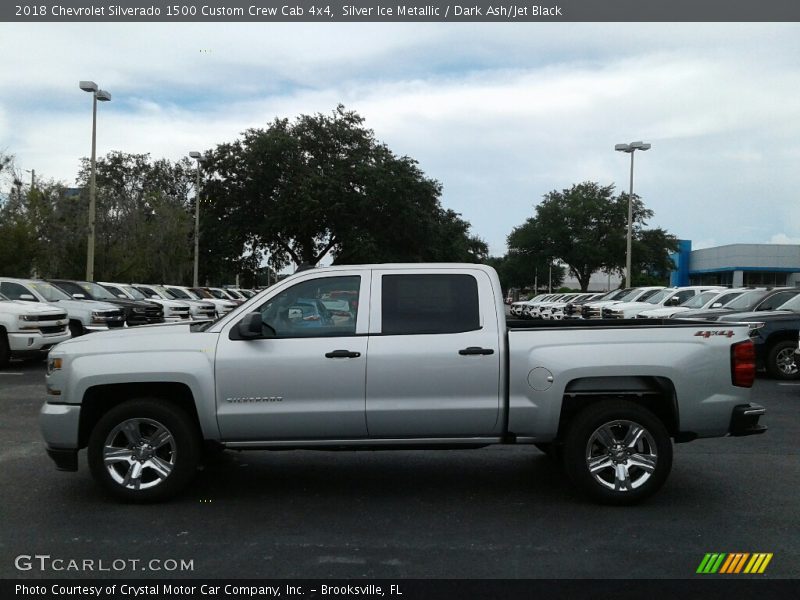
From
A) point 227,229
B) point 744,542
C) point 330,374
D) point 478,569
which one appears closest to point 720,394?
point 744,542

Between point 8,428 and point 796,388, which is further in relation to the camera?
point 796,388

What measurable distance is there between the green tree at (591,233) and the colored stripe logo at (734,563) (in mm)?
46145

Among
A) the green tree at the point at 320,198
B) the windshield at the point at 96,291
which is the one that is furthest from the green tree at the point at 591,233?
the windshield at the point at 96,291

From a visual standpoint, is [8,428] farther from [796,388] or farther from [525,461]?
[796,388]

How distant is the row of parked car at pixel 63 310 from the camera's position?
50.1 feet

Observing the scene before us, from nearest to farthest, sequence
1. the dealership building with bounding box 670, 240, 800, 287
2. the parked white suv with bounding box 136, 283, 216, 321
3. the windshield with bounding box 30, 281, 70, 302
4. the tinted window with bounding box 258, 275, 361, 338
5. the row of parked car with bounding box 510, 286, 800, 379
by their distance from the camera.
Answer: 1. the tinted window with bounding box 258, 275, 361, 338
2. the row of parked car with bounding box 510, 286, 800, 379
3. the windshield with bounding box 30, 281, 70, 302
4. the parked white suv with bounding box 136, 283, 216, 321
5. the dealership building with bounding box 670, 240, 800, 287

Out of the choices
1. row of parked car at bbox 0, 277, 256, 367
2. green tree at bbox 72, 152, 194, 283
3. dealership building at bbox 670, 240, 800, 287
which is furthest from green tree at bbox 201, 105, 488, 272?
dealership building at bbox 670, 240, 800, 287

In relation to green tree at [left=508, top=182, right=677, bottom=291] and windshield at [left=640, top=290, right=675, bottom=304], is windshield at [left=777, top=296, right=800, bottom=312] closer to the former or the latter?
windshield at [left=640, top=290, right=675, bottom=304]

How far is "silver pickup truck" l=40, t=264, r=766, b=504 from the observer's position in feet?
20.1

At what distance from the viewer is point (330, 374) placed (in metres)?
6.12

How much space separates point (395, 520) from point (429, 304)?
5.57 feet

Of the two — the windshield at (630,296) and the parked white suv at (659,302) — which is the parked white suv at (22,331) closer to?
the parked white suv at (659,302)

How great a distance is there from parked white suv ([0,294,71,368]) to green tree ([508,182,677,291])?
39342 mm

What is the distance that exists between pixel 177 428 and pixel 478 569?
8.63 feet
